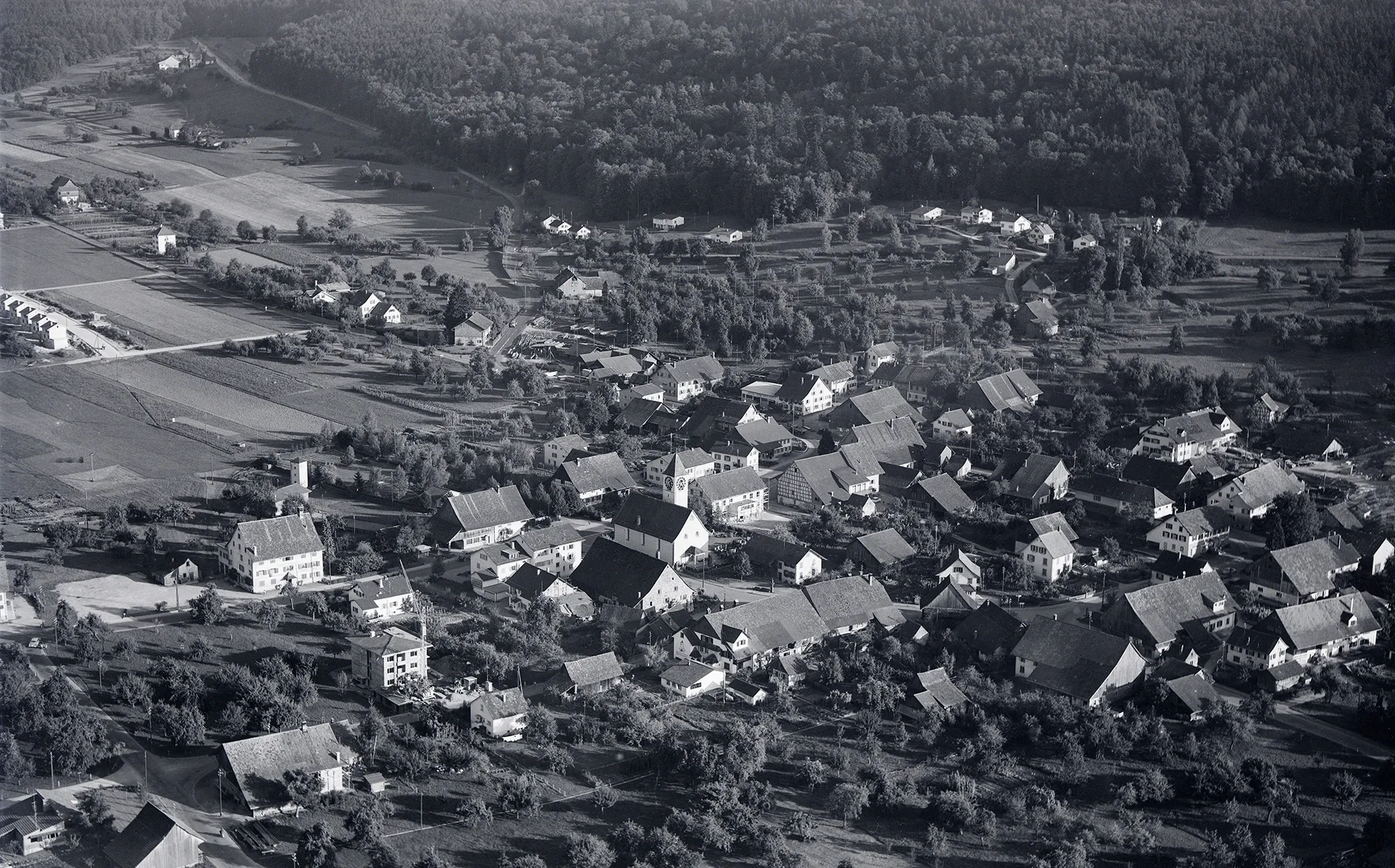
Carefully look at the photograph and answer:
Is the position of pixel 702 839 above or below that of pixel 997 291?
below

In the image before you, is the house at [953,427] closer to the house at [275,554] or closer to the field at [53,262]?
the house at [275,554]

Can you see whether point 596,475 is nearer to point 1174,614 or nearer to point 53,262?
point 1174,614

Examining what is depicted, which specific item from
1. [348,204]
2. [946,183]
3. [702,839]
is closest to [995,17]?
[946,183]

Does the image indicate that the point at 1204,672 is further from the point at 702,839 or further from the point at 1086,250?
the point at 1086,250

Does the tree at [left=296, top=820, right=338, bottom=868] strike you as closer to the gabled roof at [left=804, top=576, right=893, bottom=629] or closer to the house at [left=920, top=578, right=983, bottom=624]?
the gabled roof at [left=804, top=576, right=893, bottom=629]

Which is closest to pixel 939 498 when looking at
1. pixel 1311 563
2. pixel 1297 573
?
pixel 1297 573

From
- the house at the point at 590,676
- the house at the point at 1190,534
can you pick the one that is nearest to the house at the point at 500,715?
the house at the point at 590,676
